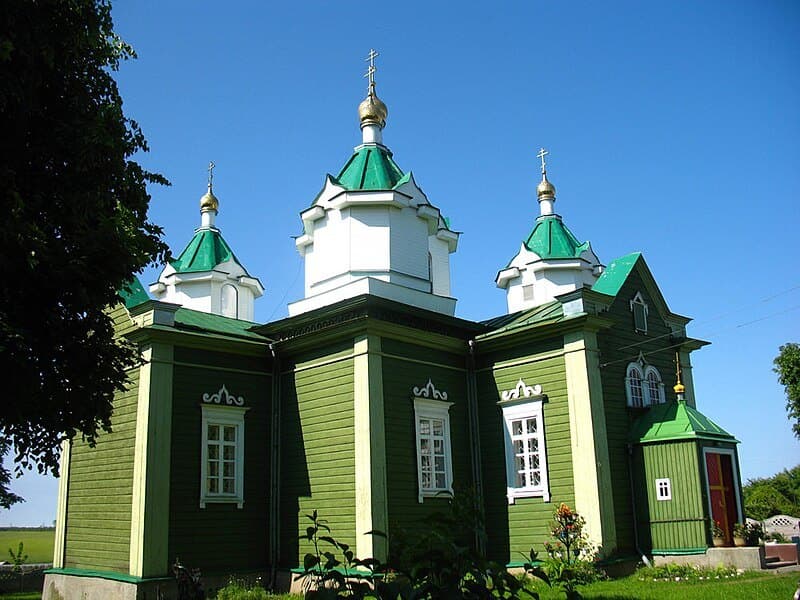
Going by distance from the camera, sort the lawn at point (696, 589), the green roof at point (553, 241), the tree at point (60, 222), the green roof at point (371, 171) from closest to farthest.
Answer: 1. the tree at point (60, 222)
2. the lawn at point (696, 589)
3. the green roof at point (371, 171)
4. the green roof at point (553, 241)

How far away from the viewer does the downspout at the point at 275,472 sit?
1553 cm

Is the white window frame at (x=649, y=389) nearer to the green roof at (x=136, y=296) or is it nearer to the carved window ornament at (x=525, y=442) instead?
the carved window ornament at (x=525, y=442)

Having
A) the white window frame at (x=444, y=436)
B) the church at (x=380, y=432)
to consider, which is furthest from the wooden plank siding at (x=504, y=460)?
the white window frame at (x=444, y=436)

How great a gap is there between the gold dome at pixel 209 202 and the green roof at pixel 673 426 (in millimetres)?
14586

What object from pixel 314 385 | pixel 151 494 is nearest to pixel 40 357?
pixel 151 494

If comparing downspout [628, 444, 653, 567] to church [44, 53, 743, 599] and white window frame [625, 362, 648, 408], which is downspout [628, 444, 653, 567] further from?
white window frame [625, 362, 648, 408]

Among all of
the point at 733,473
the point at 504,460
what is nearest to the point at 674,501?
the point at 733,473

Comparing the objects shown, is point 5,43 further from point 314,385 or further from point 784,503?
point 784,503

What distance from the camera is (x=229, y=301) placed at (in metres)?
22.8

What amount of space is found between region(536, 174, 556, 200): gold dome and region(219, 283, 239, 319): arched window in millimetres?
10829

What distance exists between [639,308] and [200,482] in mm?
9848

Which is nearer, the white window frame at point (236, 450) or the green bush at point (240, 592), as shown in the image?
the green bush at point (240, 592)

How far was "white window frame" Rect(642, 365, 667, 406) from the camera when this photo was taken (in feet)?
53.7

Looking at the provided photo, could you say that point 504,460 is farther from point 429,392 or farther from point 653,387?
point 653,387
